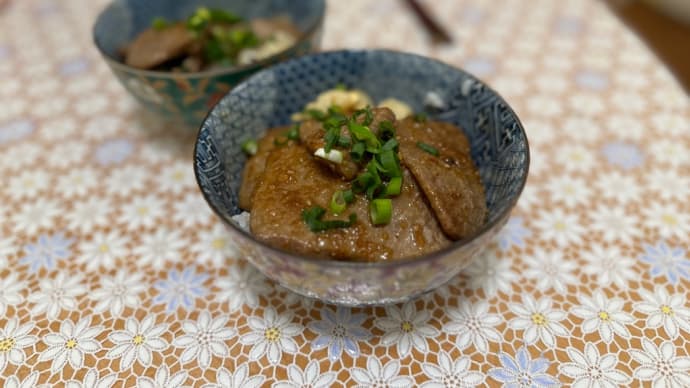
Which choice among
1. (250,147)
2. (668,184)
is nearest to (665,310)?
(668,184)

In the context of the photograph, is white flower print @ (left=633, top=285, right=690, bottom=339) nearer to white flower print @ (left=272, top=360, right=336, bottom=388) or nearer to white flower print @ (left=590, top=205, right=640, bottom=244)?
white flower print @ (left=590, top=205, right=640, bottom=244)

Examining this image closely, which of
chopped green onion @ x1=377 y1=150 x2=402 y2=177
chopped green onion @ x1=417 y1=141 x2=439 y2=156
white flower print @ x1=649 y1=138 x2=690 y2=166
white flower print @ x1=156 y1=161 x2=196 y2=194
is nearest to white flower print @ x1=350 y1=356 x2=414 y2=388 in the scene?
chopped green onion @ x1=377 y1=150 x2=402 y2=177

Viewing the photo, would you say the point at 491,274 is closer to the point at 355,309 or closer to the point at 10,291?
the point at 355,309

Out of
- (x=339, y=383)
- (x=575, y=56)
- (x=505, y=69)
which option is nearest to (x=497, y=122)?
(x=339, y=383)

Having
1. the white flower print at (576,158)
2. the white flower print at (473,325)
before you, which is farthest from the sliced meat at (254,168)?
the white flower print at (576,158)

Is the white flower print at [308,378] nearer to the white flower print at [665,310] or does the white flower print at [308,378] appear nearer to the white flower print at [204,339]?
the white flower print at [204,339]
